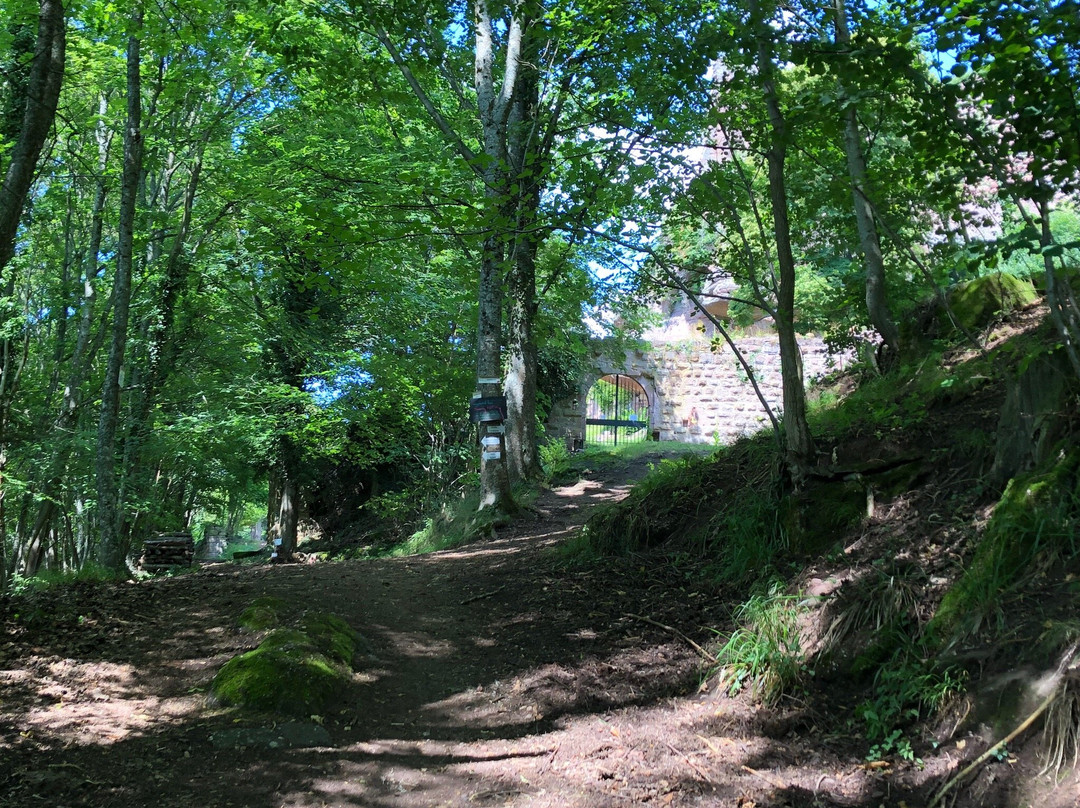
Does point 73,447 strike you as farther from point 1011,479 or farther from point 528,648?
point 1011,479

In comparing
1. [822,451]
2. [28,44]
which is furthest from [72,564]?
[822,451]

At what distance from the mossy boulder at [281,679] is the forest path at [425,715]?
0.34 feet

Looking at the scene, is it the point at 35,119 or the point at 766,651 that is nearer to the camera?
the point at 766,651

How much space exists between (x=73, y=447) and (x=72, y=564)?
6.84m

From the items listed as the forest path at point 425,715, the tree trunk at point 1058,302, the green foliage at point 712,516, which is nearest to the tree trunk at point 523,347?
the green foliage at point 712,516

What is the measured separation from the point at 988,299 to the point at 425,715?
620 centimetres

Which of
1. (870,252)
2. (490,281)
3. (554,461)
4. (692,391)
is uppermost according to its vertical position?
(490,281)

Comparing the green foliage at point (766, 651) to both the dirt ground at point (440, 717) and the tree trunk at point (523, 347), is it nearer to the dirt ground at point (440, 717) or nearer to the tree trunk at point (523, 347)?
the dirt ground at point (440, 717)

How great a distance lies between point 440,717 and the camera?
4262mm

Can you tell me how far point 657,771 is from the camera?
3.51 meters

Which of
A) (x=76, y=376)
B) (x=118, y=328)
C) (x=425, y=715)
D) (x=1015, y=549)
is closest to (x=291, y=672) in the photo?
(x=425, y=715)

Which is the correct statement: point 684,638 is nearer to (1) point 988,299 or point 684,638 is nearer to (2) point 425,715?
(2) point 425,715

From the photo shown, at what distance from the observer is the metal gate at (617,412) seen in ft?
73.3

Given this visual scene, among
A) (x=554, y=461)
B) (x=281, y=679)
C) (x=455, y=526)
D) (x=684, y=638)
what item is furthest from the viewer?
(x=554, y=461)
